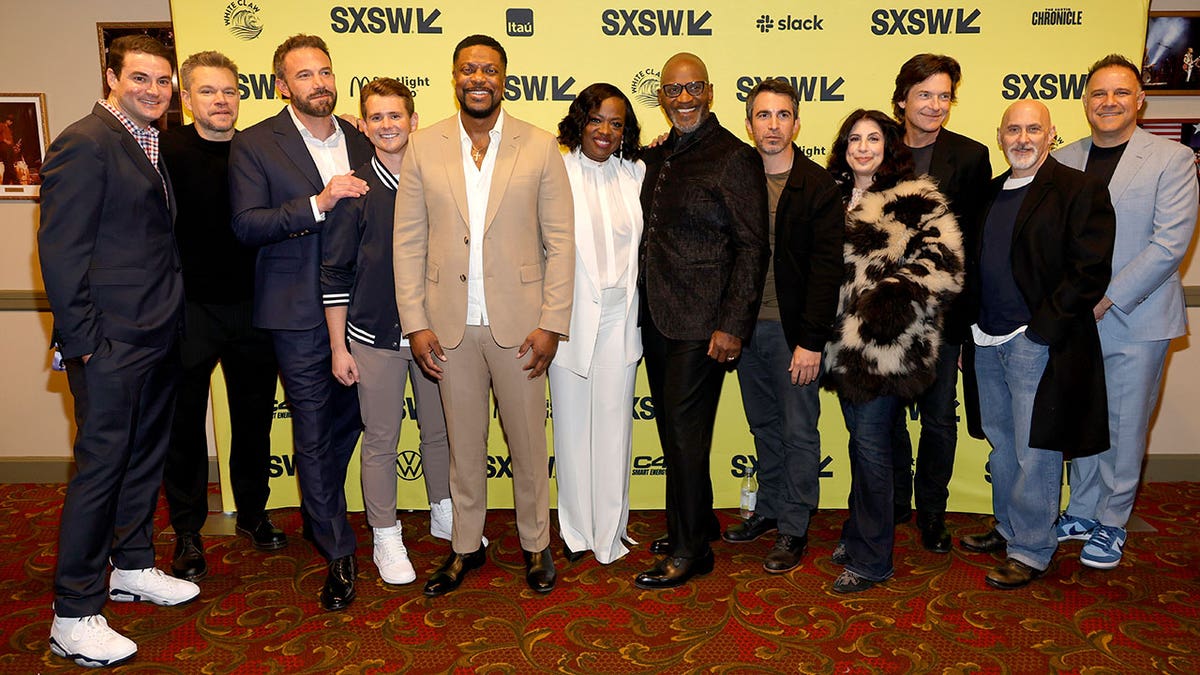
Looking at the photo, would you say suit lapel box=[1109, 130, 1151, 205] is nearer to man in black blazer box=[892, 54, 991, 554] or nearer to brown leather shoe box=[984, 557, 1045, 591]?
man in black blazer box=[892, 54, 991, 554]

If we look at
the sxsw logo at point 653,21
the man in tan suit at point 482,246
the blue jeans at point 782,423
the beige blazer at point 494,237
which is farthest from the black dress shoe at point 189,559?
the sxsw logo at point 653,21

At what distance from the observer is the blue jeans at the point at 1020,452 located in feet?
10.4

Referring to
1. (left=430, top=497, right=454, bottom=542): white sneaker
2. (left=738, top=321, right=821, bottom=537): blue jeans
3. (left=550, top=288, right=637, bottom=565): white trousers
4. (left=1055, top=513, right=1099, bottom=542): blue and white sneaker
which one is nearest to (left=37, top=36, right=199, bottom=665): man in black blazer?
(left=430, top=497, right=454, bottom=542): white sneaker

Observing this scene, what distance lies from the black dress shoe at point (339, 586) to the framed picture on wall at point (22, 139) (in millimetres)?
2811

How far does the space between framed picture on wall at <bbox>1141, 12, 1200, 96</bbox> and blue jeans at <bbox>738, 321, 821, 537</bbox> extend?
2.68 meters

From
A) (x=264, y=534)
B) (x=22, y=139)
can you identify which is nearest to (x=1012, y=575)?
(x=264, y=534)

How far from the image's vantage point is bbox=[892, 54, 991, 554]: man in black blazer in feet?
11.0

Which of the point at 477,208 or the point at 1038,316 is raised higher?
the point at 477,208

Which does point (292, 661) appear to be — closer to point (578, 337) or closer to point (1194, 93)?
point (578, 337)

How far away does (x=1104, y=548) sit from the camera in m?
3.43

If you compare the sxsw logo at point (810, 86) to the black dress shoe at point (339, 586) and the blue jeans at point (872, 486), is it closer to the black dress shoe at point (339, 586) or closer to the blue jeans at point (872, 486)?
the blue jeans at point (872, 486)

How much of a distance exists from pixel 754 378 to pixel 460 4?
2214 mm

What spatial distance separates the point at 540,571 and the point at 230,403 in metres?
1.59

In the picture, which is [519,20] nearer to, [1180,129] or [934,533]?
[934,533]
